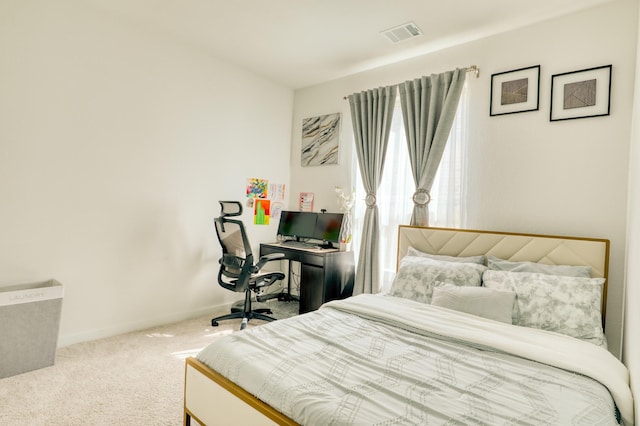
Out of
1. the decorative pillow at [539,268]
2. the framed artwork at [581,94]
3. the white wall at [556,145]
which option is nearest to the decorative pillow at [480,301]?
the decorative pillow at [539,268]

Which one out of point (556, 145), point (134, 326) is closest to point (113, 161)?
point (134, 326)

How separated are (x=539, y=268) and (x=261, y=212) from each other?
2.87 m

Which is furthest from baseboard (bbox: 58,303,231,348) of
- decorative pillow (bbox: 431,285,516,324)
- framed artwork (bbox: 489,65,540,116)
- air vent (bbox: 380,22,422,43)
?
framed artwork (bbox: 489,65,540,116)

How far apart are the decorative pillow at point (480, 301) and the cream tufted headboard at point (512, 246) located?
61 centimetres

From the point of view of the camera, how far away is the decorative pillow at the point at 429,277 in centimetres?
240

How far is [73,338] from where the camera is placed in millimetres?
2742

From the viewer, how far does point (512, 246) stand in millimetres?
2627

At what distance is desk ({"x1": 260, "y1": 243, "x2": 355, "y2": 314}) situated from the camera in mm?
3414

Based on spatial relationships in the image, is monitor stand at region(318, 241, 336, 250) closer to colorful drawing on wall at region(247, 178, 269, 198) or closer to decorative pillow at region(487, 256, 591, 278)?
colorful drawing on wall at region(247, 178, 269, 198)

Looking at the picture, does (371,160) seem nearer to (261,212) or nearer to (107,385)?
(261,212)

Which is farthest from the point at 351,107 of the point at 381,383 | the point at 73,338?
the point at 73,338

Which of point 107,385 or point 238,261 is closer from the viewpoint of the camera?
point 107,385

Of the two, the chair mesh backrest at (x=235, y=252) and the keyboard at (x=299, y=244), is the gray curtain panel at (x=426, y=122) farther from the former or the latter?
the chair mesh backrest at (x=235, y=252)

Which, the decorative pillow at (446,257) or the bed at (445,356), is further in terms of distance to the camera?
the decorative pillow at (446,257)
